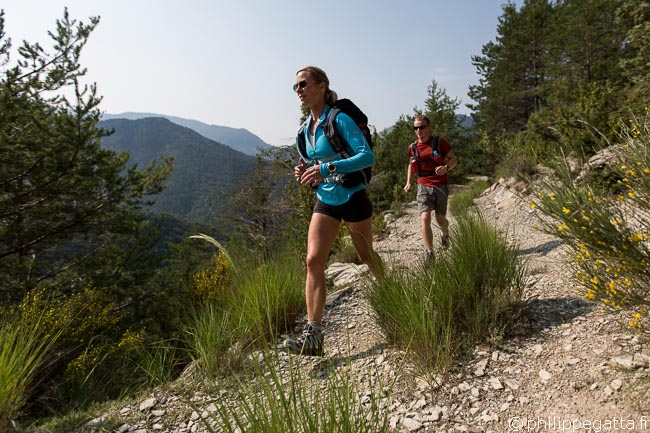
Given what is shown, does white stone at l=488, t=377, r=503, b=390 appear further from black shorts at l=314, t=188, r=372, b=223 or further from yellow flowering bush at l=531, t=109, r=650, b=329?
black shorts at l=314, t=188, r=372, b=223

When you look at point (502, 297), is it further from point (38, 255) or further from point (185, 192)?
point (185, 192)

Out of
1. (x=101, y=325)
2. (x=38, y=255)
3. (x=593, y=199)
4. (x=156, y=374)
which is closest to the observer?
(x=593, y=199)

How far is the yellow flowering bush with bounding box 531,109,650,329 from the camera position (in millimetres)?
1647

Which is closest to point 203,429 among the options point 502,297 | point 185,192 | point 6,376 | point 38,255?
point 6,376

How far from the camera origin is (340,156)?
100 inches

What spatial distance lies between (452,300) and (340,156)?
126 centimetres

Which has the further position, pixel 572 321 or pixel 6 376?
pixel 572 321

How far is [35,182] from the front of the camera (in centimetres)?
707

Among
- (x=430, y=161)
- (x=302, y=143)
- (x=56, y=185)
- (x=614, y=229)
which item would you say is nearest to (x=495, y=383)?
(x=614, y=229)

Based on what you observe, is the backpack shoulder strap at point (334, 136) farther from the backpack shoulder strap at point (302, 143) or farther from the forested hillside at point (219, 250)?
the forested hillside at point (219, 250)

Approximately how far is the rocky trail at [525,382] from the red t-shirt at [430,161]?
2.00m

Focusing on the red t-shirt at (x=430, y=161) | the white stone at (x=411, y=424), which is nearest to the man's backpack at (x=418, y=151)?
the red t-shirt at (x=430, y=161)

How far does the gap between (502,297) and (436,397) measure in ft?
2.93

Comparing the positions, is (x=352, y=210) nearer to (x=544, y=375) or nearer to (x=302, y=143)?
(x=302, y=143)
